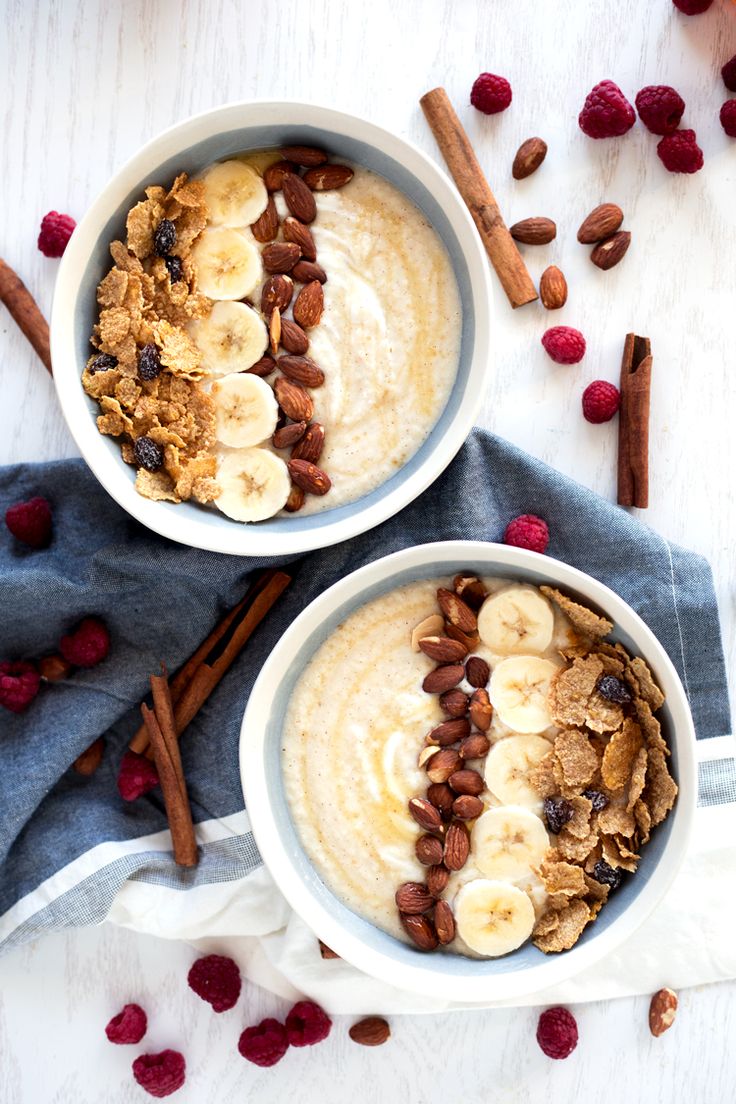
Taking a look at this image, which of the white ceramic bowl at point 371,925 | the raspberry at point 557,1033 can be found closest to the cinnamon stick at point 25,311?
the white ceramic bowl at point 371,925

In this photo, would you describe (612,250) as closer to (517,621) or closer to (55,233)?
(517,621)

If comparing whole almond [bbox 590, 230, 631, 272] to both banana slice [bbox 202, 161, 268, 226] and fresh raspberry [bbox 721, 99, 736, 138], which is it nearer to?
fresh raspberry [bbox 721, 99, 736, 138]

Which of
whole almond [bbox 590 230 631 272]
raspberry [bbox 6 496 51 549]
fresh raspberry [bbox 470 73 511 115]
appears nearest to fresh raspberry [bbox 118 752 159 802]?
raspberry [bbox 6 496 51 549]

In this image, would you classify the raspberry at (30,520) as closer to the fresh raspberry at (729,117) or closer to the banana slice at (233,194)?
the banana slice at (233,194)

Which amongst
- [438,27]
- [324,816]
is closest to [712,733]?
[324,816]

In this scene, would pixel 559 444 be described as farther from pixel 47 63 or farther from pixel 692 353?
pixel 47 63
